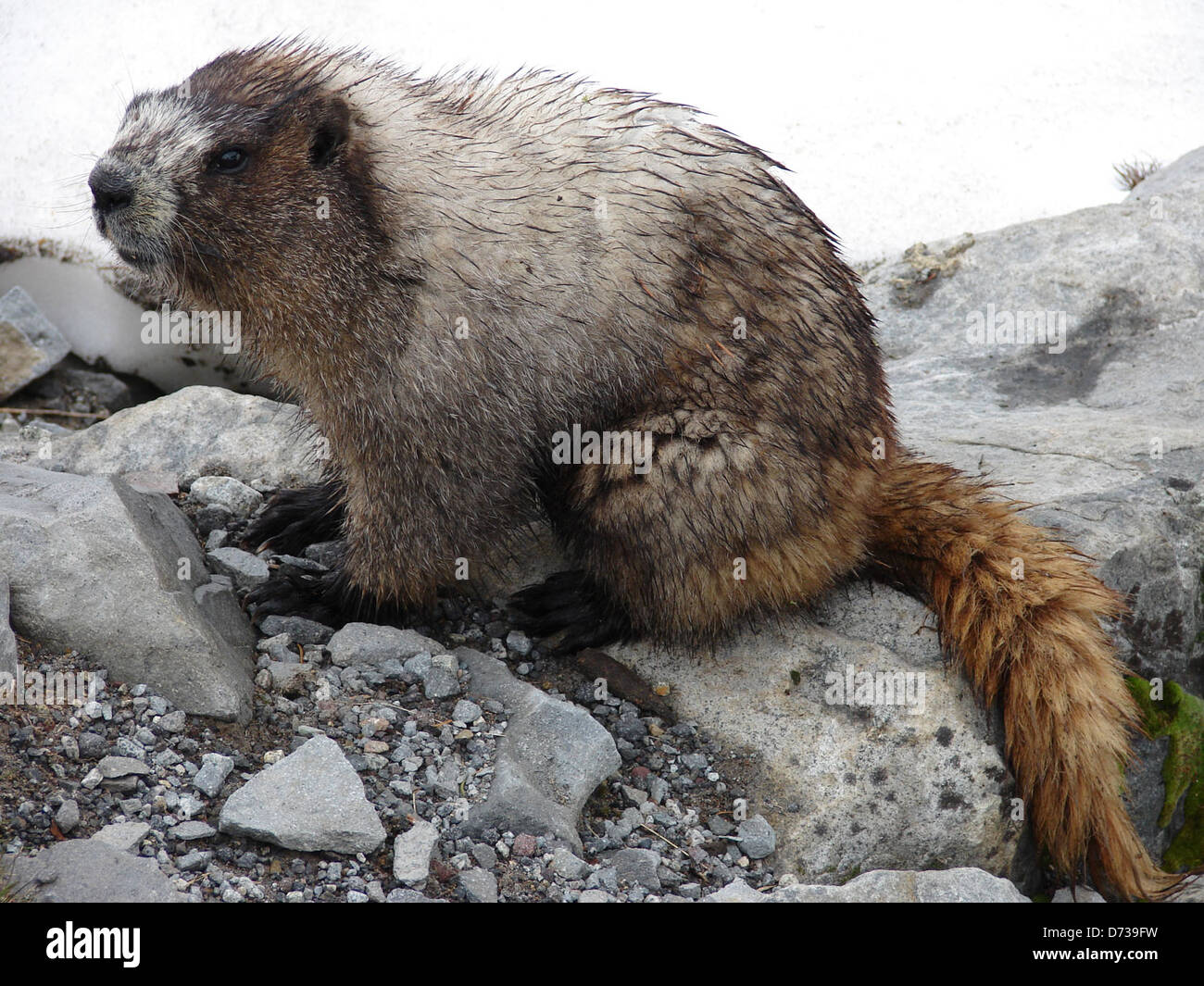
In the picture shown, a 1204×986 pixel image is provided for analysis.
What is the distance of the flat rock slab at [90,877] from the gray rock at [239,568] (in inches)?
80.9

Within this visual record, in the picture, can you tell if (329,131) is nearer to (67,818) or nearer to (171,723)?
(171,723)

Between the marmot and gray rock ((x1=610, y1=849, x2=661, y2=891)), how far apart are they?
1203 millimetres

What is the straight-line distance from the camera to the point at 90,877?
3.35 m

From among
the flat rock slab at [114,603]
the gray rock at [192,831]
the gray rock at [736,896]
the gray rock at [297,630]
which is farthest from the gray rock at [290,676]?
the gray rock at [736,896]

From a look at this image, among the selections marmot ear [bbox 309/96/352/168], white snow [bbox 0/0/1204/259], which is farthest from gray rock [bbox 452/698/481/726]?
white snow [bbox 0/0/1204/259]

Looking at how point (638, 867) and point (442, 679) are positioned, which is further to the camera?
point (442, 679)

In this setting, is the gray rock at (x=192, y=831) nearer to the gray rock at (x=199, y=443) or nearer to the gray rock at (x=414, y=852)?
the gray rock at (x=414, y=852)

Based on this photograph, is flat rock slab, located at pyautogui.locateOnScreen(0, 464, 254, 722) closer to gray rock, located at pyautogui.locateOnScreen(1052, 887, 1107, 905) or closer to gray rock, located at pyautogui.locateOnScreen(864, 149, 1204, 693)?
gray rock, located at pyautogui.locateOnScreen(1052, 887, 1107, 905)

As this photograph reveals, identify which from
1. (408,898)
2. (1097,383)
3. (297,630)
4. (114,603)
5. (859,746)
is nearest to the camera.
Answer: (408,898)

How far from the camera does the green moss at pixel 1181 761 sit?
5266mm

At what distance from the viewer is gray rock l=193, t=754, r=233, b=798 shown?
3.93 m

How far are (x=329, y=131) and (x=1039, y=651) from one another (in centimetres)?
367

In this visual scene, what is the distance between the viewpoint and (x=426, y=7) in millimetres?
12148

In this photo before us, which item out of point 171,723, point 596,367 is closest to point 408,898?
point 171,723
